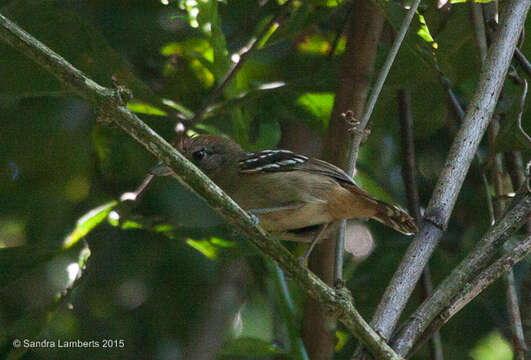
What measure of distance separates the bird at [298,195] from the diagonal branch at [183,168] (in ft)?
2.97

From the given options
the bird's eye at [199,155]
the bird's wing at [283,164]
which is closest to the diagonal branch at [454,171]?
the bird's wing at [283,164]

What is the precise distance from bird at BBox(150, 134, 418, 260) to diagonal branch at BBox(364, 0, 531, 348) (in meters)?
0.48

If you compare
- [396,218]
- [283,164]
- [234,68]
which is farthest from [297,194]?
[234,68]

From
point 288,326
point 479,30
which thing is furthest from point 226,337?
point 479,30

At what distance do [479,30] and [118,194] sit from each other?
2332 mm

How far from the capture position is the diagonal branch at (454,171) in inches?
100

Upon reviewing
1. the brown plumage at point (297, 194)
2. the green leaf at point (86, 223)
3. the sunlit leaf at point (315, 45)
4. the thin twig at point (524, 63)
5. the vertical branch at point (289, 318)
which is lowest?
the green leaf at point (86, 223)

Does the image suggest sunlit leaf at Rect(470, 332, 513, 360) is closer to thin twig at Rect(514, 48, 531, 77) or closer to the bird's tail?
the bird's tail

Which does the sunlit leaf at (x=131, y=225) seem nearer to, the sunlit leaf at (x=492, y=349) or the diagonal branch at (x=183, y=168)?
the diagonal branch at (x=183, y=168)

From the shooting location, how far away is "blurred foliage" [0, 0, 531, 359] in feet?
13.2

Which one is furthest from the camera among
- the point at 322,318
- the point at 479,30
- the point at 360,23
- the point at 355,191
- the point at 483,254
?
the point at 360,23

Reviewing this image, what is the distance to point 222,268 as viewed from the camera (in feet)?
16.5

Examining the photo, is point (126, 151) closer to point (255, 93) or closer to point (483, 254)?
point (255, 93)

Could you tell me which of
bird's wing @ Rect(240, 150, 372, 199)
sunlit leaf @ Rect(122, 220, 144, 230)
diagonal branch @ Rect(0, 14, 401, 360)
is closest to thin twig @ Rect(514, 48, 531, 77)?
bird's wing @ Rect(240, 150, 372, 199)
